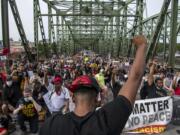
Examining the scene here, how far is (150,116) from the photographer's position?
12062 mm

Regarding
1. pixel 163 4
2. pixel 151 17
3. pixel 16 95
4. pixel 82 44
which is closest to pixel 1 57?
pixel 16 95

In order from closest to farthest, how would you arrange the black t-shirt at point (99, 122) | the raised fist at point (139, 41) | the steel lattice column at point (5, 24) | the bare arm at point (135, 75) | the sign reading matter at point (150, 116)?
1. the black t-shirt at point (99, 122)
2. the bare arm at point (135, 75)
3. the raised fist at point (139, 41)
4. the sign reading matter at point (150, 116)
5. the steel lattice column at point (5, 24)

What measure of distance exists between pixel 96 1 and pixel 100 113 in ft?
152

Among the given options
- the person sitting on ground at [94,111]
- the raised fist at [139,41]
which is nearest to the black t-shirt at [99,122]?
the person sitting on ground at [94,111]

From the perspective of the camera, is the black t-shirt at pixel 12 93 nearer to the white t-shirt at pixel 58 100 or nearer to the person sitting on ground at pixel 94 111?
the white t-shirt at pixel 58 100

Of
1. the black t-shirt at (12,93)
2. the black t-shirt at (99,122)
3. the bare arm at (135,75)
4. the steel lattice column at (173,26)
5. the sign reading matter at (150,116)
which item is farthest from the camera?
the steel lattice column at (173,26)

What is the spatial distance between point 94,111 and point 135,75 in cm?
34

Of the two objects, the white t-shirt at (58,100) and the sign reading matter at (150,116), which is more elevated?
the white t-shirt at (58,100)

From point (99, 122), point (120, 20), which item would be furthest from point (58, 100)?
point (120, 20)

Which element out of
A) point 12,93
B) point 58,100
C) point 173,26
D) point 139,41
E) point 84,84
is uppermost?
point 139,41

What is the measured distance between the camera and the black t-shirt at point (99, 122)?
2.85m

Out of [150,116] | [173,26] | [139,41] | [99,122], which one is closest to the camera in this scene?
[99,122]

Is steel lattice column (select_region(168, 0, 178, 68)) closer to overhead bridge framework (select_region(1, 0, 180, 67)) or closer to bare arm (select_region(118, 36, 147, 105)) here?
overhead bridge framework (select_region(1, 0, 180, 67))

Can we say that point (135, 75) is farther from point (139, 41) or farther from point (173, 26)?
point (173, 26)
